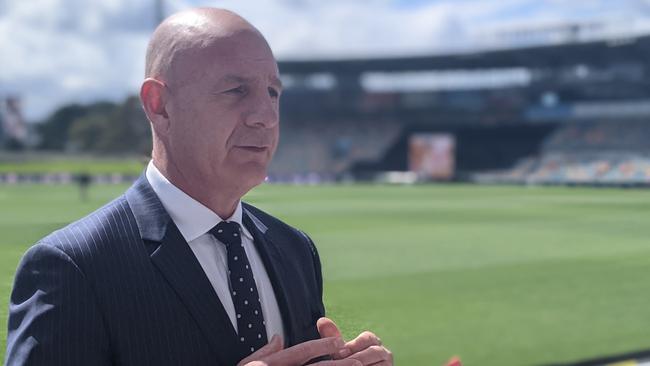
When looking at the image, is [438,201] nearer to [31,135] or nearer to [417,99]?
[417,99]

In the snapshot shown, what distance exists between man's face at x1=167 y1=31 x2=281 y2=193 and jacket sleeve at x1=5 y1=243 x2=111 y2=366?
361mm

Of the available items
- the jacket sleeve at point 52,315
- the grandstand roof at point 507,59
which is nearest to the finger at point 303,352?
the jacket sleeve at point 52,315

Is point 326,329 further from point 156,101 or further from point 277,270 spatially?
point 156,101

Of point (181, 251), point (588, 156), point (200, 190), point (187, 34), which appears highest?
point (187, 34)

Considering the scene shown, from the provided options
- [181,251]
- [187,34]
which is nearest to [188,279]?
[181,251]

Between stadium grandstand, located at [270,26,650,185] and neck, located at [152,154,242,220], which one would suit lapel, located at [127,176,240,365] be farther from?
stadium grandstand, located at [270,26,650,185]

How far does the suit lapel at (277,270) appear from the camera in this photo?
70.6 inches

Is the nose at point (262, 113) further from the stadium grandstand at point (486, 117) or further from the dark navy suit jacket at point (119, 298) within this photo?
the stadium grandstand at point (486, 117)

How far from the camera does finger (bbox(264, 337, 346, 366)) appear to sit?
1.48m

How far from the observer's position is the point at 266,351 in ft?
4.92

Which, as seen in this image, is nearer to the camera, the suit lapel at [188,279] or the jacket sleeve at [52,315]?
the jacket sleeve at [52,315]

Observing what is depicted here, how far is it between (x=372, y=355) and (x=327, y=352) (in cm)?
14

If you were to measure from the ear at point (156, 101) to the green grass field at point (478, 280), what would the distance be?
807mm

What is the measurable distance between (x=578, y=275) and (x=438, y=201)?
18.9 meters
